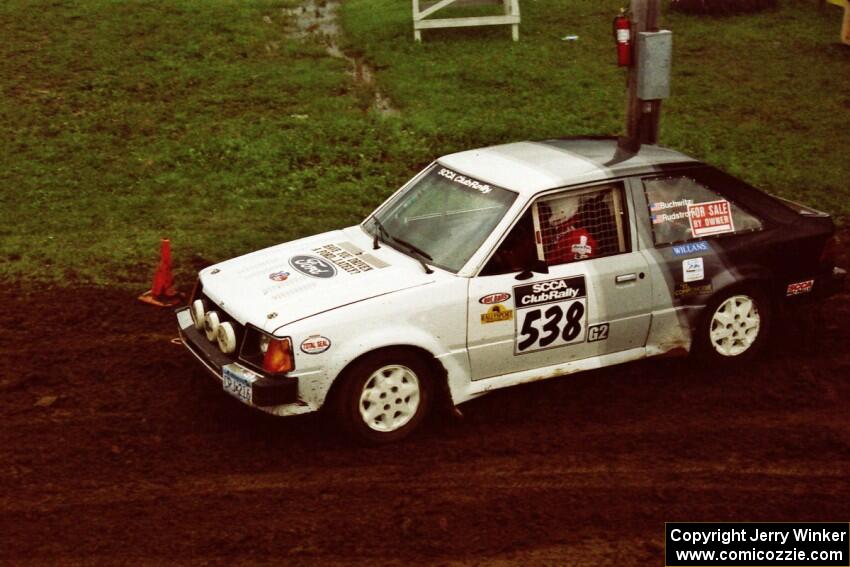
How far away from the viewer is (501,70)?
48.7 ft

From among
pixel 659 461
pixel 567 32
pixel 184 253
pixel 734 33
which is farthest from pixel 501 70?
A: pixel 659 461

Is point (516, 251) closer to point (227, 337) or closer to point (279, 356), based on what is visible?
point (279, 356)

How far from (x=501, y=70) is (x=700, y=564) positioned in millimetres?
10627

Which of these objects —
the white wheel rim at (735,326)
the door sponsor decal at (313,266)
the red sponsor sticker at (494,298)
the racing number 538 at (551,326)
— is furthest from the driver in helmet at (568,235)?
the door sponsor decal at (313,266)

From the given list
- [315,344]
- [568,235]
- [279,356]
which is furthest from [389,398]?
[568,235]

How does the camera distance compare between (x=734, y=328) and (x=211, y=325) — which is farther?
(x=734, y=328)

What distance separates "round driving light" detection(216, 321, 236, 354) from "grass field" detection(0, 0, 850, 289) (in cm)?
296

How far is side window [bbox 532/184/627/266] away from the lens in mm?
6680

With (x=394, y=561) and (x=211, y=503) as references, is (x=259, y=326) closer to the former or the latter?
(x=211, y=503)

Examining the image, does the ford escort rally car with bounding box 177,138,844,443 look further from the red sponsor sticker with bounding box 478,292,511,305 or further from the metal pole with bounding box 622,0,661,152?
the metal pole with bounding box 622,0,661,152

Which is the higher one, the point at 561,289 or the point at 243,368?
the point at 561,289

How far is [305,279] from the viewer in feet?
21.2

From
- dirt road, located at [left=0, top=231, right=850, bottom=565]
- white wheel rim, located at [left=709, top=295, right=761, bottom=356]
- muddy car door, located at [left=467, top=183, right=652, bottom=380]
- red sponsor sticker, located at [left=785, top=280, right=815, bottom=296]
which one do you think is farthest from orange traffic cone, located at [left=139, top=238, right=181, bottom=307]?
red sponsor sticker, located at [left=785, top=280, right=815, bottom=296]

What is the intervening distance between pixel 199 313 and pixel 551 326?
223cm
